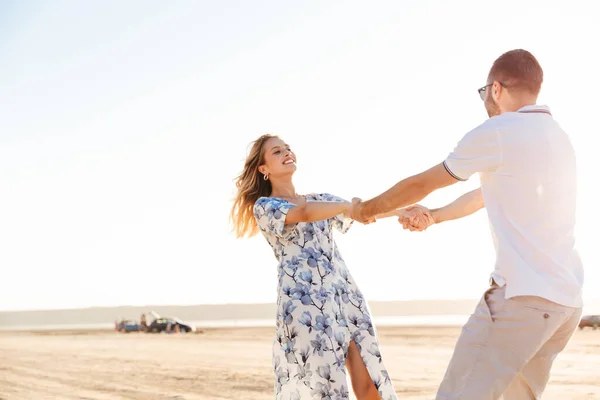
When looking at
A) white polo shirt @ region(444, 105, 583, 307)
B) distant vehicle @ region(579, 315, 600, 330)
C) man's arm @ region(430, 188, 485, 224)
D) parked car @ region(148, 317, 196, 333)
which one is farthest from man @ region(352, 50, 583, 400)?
parked car @ region(148, 317, 196, 333)

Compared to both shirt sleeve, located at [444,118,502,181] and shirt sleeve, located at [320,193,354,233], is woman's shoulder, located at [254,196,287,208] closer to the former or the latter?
shirt sleeve, located at [320,193,354,233]

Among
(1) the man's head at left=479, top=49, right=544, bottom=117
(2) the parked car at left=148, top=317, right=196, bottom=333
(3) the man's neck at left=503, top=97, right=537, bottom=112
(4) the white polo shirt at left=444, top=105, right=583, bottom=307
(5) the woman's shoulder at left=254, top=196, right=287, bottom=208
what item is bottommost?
(2) the parked car at left=148, top=317, right=196, bottom=333

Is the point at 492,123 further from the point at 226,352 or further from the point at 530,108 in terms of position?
the point at 226,352

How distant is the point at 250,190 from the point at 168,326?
37.0m

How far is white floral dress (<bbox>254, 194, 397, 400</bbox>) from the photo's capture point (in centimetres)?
483

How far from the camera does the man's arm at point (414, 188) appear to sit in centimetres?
348

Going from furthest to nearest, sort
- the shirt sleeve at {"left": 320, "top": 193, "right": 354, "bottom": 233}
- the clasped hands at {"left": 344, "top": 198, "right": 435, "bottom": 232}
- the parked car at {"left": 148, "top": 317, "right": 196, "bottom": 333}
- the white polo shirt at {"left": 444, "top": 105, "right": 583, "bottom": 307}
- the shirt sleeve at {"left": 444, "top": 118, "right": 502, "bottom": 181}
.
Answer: the parked car at {"left": 148, "top": 317, "right": 196, "bottom": 333} → the shirt sleeve at {"left": 320, "top": 193, "right": 354, "bottom": 233} → the clasped hands at {"left": 344, "top": 198, "right": 435, "bottom": 232} → the shirt sleeve at {"left": 444, "top": 118, "right": 502, "bottom": 181} → the white polo shirt at {"left": 444, "top": 105, "right": 583, "bottom": 307}

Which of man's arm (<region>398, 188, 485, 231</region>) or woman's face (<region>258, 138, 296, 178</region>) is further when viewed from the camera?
woman's face (<region>258, 138, 296, 178</region>)

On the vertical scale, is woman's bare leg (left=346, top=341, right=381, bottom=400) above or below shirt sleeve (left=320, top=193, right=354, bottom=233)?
below

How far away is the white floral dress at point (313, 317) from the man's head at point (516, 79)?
1.94 m

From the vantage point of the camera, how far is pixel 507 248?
328 centimetres

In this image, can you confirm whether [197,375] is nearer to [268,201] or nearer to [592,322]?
[268,201]

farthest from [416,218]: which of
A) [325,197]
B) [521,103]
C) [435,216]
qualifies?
[521,103]

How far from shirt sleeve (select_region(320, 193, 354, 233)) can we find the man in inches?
81.4
